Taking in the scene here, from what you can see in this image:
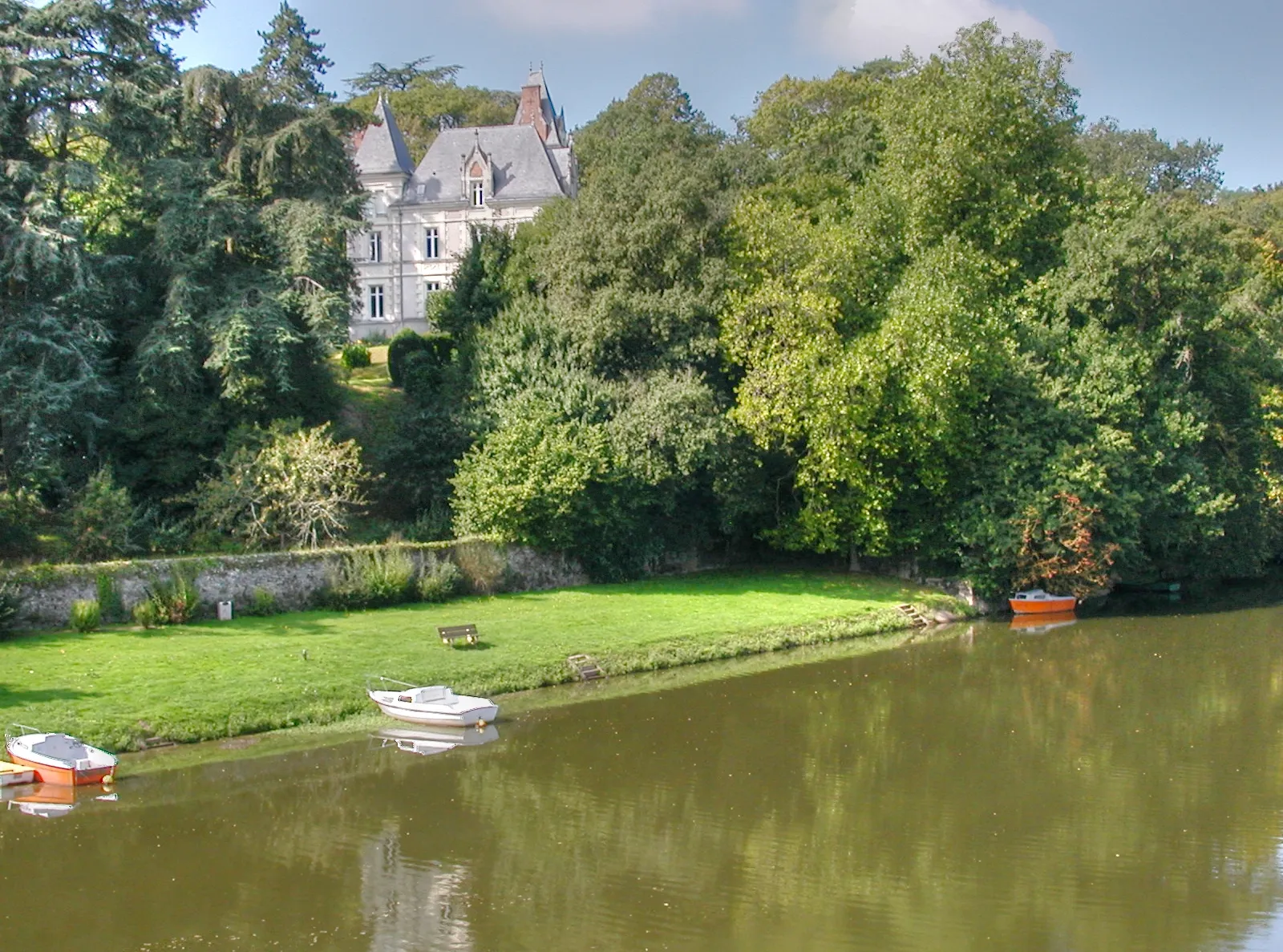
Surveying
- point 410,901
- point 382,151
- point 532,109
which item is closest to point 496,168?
point 382,151

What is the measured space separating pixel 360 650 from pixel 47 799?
28.7 feet

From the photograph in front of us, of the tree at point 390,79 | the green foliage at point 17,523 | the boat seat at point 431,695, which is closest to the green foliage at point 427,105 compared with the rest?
the tree at point 390,79

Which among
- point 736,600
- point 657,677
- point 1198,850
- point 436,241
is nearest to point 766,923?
point 1198,850

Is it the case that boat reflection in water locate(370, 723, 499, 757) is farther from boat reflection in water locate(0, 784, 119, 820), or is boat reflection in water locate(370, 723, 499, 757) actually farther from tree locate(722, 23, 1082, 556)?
tree locate(722, 23, 1082, 556)

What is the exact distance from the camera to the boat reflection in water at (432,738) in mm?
22750

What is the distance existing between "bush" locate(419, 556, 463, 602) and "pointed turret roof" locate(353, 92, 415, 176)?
33.5 meters

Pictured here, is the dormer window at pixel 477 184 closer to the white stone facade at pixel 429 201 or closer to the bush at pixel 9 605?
the white stone facade at pixel 429 201

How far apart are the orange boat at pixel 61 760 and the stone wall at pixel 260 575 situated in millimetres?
7138

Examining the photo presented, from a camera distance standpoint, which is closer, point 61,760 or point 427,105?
point 61,760

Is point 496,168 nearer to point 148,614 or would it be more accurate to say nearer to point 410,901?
point 148,614

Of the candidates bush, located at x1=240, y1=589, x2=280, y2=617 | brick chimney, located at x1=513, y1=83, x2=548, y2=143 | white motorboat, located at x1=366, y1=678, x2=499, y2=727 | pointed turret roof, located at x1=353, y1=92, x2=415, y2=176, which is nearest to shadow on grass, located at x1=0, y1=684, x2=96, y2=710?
white motorboat, located at x1=366, y1=678, x2=499, y2=727

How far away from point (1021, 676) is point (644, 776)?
13.4m

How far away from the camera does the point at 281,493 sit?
32.7 meters

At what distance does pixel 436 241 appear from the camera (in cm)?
6006
